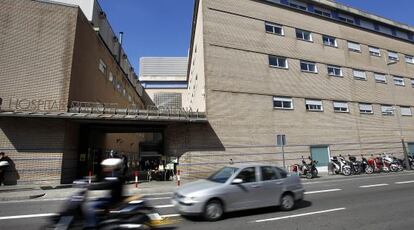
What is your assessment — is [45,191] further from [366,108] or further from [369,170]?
[366,108]

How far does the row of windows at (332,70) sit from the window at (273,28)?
2.49 metres

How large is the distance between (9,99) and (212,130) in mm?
12266

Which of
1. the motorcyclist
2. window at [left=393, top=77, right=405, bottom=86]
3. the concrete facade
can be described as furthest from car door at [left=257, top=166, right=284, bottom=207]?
window at [left=393, top=77, right=405, bottom=86]

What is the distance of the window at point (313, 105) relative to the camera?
2308cm

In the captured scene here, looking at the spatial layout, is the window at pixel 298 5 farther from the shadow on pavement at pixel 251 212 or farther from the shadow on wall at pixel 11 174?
the shadow on wall at pixel 11 174

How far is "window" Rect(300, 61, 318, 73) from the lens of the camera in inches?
947

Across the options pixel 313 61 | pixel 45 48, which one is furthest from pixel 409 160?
pixel 45 48

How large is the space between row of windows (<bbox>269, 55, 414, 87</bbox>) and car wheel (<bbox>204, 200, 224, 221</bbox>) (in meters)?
17.5

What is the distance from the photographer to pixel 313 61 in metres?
24.6

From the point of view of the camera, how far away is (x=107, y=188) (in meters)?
5.50

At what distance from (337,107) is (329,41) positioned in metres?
6.88

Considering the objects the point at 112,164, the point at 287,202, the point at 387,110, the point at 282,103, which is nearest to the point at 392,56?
the point at 387,110

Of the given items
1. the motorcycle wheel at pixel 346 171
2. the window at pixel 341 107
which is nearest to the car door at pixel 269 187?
the motorcycle wheel at pixel 346 171

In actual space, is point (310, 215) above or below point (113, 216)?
below
